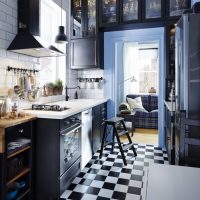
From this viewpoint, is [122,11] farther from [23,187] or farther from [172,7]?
[23,187]

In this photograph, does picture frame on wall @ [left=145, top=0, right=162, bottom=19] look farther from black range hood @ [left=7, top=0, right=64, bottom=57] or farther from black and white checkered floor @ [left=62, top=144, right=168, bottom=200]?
black and white checkered floor @ [left=62, top=144, right=168, bottom=200]

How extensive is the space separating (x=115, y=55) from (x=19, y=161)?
2.86 meters

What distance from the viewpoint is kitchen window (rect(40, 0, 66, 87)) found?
303 centimetres

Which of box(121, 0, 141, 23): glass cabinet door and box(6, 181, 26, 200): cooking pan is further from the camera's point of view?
box(121, 0, 141, 23): glass cabinet door

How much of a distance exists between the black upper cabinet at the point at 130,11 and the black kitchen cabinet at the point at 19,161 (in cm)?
262

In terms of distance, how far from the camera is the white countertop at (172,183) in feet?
2.39

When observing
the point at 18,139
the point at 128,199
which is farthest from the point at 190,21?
the point at 18,139

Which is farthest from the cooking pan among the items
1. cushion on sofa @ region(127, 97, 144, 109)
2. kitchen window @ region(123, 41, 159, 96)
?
kitchen window @ region(123, 41, 159, 96)

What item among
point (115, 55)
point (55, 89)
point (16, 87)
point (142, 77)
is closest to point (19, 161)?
point (16, 87)

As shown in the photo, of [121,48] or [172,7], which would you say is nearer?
[172,7]

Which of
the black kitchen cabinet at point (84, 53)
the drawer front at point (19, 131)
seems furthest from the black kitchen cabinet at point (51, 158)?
the black kitchen cabinet at point (84, 53)

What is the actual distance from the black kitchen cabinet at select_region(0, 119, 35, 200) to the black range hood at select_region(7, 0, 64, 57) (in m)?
0.83

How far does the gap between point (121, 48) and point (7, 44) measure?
3.94 metres

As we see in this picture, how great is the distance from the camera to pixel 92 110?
315 centimetres
